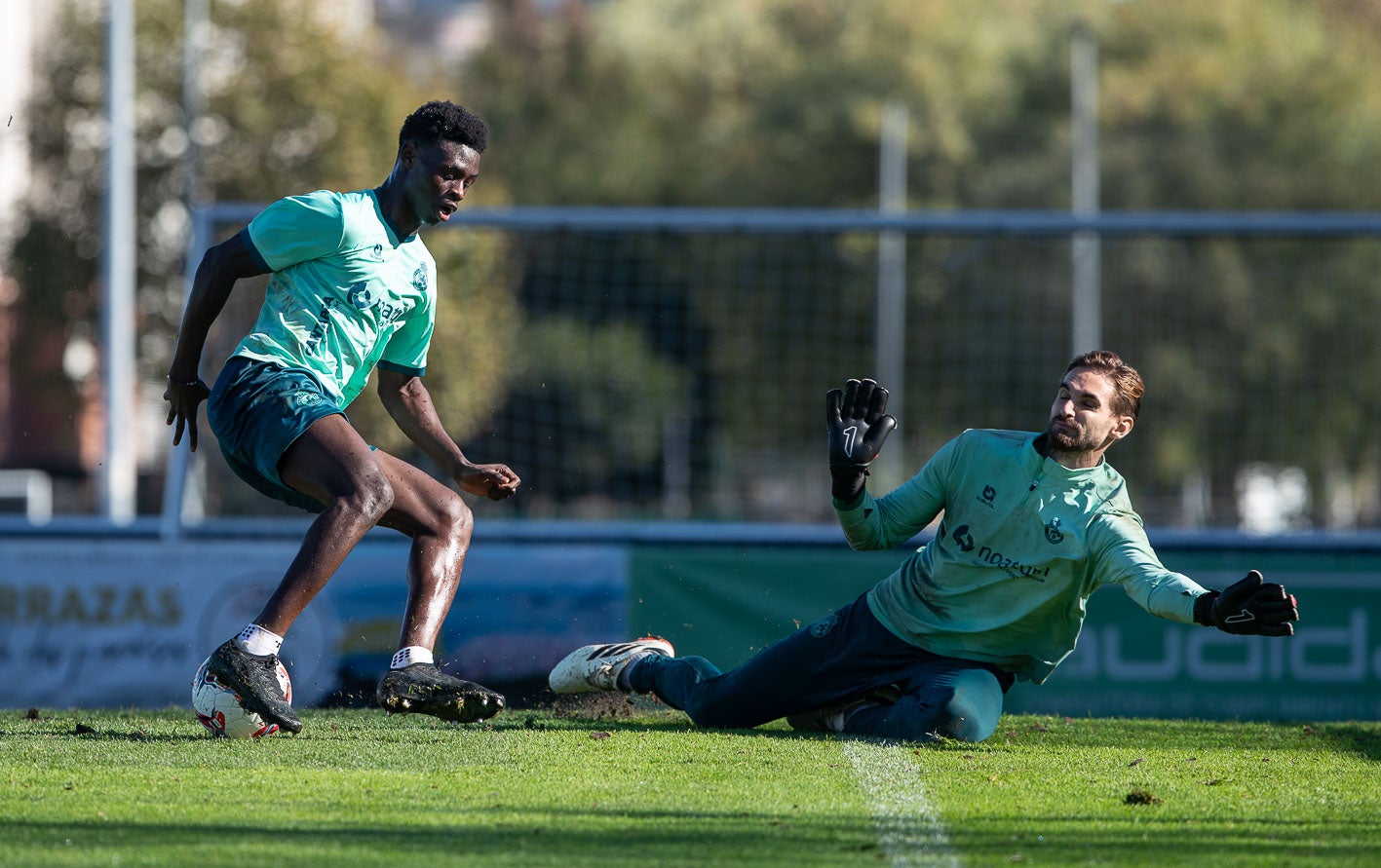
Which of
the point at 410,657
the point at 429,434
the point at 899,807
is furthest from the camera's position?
the point at 429,434

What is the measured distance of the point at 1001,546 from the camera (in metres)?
5.73

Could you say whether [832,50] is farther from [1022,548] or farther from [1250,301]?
[1022,548]

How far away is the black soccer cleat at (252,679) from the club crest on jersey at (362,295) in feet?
4.13

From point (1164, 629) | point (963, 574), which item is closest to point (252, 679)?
point (963, 574)

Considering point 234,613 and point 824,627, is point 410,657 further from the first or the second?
point 234,613

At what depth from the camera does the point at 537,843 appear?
3963 mm

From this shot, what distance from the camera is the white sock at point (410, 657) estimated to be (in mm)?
5484

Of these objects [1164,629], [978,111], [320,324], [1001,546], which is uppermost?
[978,111]

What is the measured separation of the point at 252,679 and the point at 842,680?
2.05m

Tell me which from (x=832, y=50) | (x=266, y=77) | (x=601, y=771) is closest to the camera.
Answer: (x=601, y=771)

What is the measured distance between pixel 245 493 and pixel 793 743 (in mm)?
8512

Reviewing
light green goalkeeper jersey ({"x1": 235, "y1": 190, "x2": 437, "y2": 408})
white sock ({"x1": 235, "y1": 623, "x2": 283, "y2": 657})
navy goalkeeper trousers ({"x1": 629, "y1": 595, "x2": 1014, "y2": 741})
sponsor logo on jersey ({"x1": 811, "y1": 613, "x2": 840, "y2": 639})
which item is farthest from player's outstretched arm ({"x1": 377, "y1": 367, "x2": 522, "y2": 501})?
sponsor logo on jersey ({"x1": 811, "y1": 613, "x2": 840, "y2": 639})

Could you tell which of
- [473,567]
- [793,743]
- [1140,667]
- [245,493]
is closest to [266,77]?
[245,493]

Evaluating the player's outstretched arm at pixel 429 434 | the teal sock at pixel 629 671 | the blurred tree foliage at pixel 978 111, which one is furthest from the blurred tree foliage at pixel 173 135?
the teal sock at pixel 629 671
